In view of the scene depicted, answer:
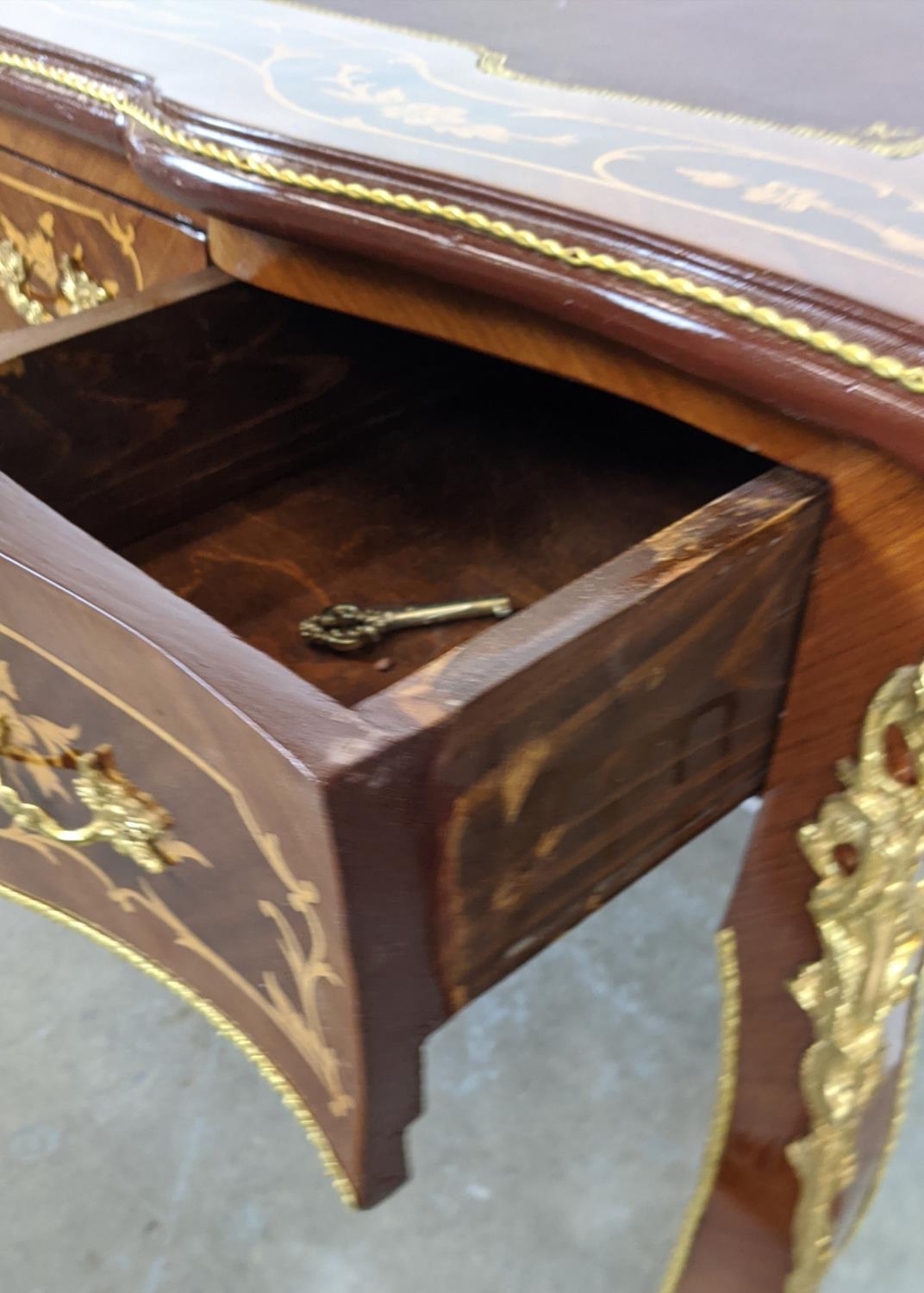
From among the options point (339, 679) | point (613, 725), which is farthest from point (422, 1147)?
point (613, 725)

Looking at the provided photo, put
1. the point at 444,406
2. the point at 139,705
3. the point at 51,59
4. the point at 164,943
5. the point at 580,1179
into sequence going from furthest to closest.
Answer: the point at 580,1179 < the point at 444,406 < the point at 51,59 < the point at 164,943 < the point at 139,705

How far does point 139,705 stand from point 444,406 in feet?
1.24

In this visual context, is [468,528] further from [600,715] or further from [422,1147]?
[422,1147]

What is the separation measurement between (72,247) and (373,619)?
1.00ft

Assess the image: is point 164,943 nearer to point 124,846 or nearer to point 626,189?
point 124,846

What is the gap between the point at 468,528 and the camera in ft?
1.93

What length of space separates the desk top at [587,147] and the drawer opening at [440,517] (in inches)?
6.6

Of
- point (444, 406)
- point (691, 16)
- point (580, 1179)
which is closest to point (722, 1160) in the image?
point (580, 1179)

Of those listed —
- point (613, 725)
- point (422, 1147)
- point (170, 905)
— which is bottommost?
point (422, 1147)

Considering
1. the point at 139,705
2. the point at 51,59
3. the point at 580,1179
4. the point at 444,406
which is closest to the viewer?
the point at 139,705

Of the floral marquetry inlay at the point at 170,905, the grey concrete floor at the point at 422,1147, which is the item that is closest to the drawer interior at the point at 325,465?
the floral marquetry inlay at the point at 170,905

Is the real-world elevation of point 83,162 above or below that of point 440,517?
above

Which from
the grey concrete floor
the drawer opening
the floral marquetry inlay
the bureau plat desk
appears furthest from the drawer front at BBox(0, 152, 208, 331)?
the grey concrete floor

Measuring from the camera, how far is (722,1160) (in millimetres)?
616
